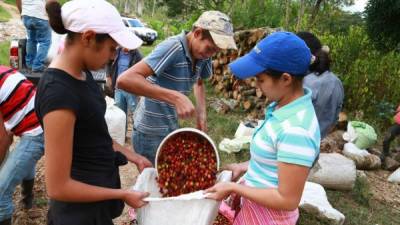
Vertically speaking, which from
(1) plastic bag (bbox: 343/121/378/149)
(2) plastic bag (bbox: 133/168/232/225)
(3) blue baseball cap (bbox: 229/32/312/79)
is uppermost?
(3) blue baseball cap (bbox: 229/32/312/79)

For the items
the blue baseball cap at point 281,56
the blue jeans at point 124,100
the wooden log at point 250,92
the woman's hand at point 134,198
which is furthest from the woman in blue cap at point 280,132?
the wooden log at point 250,92

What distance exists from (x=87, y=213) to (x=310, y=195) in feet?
8.99

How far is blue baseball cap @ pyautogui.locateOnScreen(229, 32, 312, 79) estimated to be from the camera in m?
1.70

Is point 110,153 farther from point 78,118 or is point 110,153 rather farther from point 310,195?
point 310,195

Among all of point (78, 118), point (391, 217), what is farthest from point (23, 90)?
point (391, 217)

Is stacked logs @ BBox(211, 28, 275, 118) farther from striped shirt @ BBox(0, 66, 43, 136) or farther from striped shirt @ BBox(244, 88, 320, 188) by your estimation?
striped shirt @ BBox(244, 88, 320, 188)

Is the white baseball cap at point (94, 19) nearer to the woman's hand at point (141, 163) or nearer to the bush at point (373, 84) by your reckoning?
the woman's hand at point (141, 163)

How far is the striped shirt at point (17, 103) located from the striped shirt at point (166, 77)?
0.69 metres

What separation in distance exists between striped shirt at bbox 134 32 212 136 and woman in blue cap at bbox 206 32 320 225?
2.30 ft

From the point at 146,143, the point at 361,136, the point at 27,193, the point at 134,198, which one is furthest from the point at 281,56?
the point at 361,136

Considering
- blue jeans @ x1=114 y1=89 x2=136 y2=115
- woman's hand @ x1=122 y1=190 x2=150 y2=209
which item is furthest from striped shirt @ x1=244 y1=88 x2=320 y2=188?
blue jeans @ x1=114 y1=89 x2=136 y2=115

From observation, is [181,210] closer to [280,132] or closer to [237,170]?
[237,170]

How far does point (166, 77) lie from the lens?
2.64 m

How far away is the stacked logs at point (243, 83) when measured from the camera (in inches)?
295
